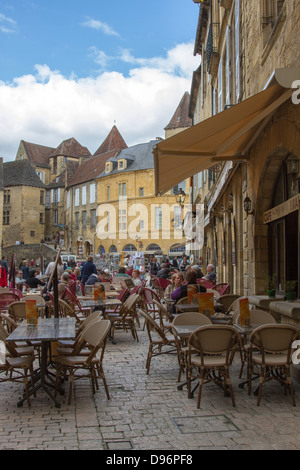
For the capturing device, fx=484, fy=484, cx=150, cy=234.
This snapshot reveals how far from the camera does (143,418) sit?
4.32 m

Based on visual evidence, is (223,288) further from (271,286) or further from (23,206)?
(23,206)

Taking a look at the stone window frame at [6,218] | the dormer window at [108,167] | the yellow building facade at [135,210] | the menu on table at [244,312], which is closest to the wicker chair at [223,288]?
the menu on table at [244,312]

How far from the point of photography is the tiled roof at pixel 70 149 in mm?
66000

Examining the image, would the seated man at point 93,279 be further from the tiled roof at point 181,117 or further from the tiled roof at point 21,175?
the tiled roof at point 21,175

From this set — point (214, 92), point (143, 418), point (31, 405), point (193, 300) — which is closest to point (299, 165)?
point (193, 300)

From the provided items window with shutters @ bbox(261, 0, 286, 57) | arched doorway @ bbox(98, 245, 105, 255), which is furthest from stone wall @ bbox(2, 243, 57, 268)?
window with shutters @ bbox(261, 0, 286, 57)

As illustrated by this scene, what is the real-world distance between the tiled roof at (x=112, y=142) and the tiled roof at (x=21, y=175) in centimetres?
859

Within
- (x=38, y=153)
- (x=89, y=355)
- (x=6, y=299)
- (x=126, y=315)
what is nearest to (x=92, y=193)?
(x=38, y=153)

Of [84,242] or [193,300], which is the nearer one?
[193,300]

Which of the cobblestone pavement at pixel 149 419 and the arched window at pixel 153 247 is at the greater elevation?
the arched window at pixel 153 247

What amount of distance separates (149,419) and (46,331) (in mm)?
1542
